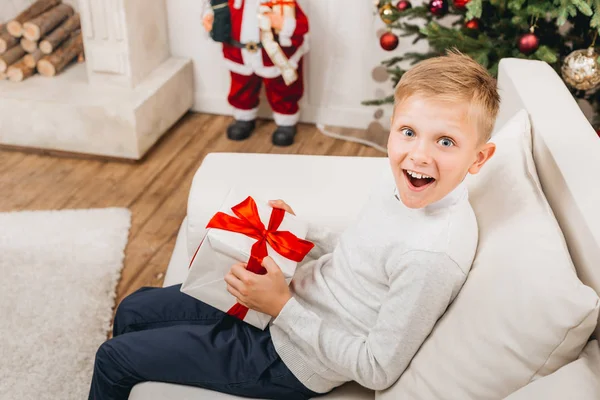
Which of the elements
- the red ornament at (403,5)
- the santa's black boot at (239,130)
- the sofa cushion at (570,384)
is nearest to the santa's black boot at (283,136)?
the santa's black boot at (239,130)

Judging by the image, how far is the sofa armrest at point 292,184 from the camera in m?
1.59

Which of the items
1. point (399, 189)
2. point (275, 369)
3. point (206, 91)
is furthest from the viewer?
point (206, 91)

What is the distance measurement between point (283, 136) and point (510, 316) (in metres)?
2.15

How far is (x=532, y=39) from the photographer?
6.70 feet

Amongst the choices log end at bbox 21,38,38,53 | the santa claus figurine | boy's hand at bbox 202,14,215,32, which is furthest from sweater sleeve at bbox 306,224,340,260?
log end at bbox 21,38,38,53

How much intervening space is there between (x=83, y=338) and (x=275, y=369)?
928 mm

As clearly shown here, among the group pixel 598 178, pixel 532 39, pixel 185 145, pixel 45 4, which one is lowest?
pixel 185 145

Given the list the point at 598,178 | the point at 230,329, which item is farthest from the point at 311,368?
the point at 598,178

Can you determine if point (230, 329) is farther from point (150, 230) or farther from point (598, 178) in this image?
point (150, 230)

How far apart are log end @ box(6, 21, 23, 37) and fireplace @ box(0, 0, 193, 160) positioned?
0.75 ft

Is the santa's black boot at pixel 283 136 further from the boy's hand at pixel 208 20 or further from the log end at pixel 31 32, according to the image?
the log end at pixel 31 32

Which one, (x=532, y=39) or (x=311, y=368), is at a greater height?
(x=532, y=39)

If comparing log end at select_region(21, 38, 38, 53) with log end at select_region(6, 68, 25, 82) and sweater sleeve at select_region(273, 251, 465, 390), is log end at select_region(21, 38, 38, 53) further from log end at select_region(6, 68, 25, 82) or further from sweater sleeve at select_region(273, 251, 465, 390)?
sweater sleeve at select_region(273, 251, 465, 390)

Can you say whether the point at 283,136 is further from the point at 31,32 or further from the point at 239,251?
the point at 239,251
